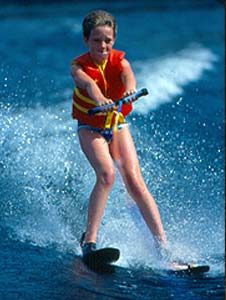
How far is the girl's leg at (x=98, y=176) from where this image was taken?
479 centimetres

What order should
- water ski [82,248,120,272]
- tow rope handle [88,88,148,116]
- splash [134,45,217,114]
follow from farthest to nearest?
splash [134,45,217,114]
water ski [82,248,120,272]
tow rope handle [88,88,148,116]

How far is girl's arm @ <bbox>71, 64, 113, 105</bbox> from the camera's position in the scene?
4656mm

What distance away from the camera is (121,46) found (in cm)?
979

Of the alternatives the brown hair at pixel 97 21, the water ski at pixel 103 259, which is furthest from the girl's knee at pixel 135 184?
the brown hair at pixel 97 21

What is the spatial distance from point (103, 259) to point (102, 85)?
0.93 m

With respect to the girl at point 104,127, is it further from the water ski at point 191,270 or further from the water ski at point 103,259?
the water ski at point 191,270

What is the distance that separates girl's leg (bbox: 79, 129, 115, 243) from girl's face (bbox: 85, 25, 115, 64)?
409mm

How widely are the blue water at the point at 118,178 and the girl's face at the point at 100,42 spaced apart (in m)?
0.84

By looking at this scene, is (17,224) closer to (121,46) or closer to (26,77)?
(26,77)

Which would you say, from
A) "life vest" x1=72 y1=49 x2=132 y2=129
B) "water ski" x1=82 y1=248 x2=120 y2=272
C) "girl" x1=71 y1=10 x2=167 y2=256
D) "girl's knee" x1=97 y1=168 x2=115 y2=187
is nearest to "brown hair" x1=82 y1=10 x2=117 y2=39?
"girl" x1=71 y1=10 x2=167 y2=256

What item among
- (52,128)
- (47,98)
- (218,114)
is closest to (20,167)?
(52,128)

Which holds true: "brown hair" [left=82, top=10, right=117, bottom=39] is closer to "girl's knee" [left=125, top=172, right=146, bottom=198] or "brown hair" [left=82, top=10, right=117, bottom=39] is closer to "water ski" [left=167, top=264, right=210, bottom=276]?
"girl's knee" [left=125, top=172, right=146, bottom=198]

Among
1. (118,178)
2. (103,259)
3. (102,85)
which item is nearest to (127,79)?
(102,85)

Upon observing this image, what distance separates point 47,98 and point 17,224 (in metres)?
2.78
